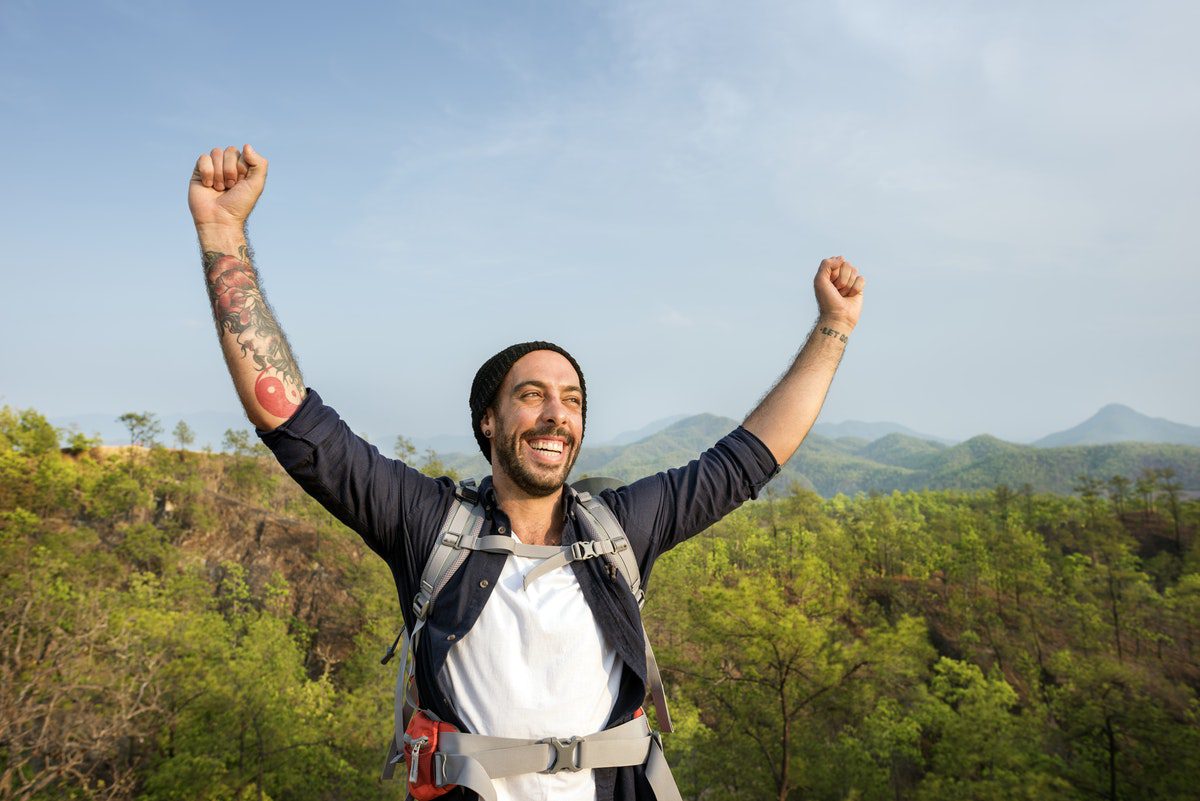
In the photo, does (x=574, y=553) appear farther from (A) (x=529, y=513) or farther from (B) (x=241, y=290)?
(B) (x=241, y=290)

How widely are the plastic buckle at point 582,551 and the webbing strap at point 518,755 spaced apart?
Answer: 1.52ft

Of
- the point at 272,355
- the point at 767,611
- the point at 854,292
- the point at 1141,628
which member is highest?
the point at 854,292

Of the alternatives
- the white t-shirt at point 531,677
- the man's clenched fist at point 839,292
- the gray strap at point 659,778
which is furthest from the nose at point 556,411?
the man's clenched fist at point 839,292

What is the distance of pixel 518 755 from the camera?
1803 mm

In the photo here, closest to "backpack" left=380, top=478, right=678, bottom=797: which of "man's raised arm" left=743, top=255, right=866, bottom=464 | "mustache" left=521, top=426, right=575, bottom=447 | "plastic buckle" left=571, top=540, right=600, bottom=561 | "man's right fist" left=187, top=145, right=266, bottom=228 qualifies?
"plastic buckle" left=571, top=540, right=600, bottom=561

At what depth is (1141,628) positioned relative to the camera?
29.2 meters

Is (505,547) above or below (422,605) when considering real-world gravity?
above

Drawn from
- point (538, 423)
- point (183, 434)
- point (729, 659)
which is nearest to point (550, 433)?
point (538, 423)

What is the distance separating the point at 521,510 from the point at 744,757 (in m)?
22.6

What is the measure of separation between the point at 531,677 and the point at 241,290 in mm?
1307

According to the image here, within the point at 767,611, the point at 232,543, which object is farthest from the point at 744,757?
the point at 232,543

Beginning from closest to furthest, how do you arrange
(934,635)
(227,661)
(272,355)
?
1. (272,355)
2. (227,661)
3. (934,635)

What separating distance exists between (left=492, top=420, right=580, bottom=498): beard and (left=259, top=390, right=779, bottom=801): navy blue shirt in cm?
11

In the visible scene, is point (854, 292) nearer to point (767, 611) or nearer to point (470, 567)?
point (470, 567)
